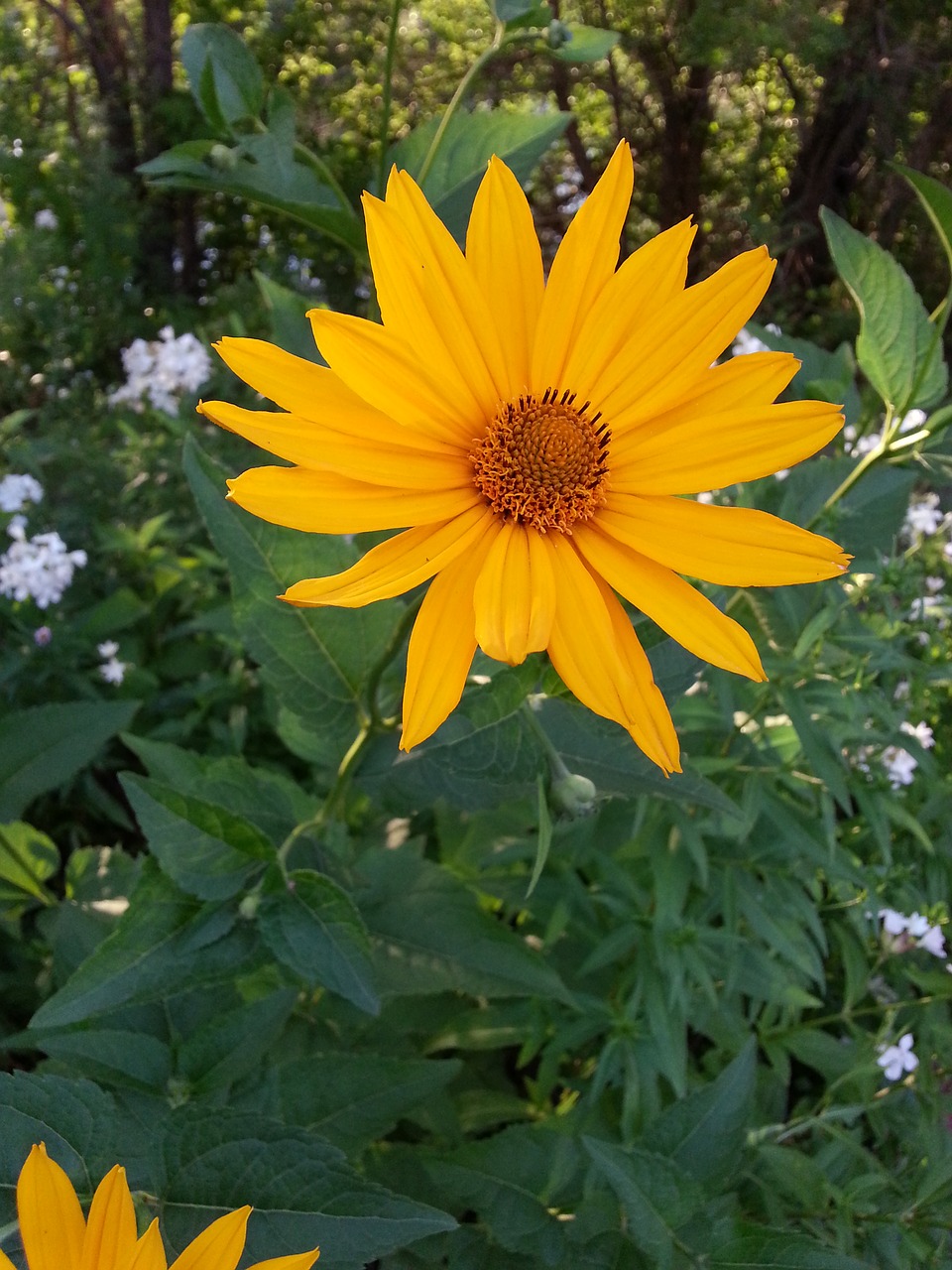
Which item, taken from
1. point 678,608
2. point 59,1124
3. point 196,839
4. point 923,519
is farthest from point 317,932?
point 923,519

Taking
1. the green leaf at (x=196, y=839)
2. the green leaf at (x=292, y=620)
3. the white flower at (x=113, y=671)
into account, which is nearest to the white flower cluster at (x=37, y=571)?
the white flower at (x=113, y=671)

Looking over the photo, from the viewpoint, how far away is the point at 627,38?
4.59 metres

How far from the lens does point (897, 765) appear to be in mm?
1632

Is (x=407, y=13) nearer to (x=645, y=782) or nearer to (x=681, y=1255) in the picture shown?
(x=645, y=782)

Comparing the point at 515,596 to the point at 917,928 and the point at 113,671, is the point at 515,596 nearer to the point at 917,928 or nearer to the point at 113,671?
the point at 917,928

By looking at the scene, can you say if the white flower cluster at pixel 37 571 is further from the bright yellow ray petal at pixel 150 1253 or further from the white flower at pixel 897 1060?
the white flower at pixel 897 1060

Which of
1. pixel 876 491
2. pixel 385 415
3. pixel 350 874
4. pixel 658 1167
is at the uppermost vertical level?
pixel 385 415

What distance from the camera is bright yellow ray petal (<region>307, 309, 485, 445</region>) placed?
0.83 meters

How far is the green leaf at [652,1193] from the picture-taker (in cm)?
107

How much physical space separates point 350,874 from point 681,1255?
578mm

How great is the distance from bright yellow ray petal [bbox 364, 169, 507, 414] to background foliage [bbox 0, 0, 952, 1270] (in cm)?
32

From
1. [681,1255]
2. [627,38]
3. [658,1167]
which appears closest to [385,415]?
[658,1167]

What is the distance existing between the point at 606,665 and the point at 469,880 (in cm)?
86

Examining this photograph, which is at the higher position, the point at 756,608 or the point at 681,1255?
the point at 756,608
